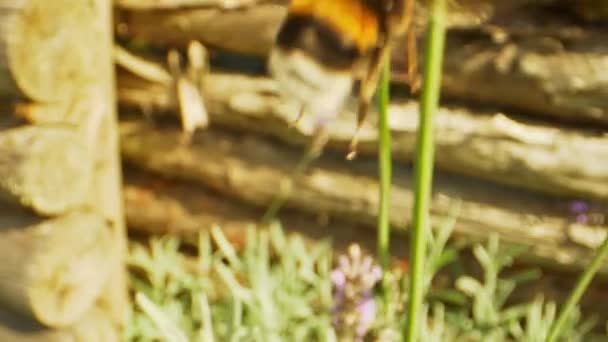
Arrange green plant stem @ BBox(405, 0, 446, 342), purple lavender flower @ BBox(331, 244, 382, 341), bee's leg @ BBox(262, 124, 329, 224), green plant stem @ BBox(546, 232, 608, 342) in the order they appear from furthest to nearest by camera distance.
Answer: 1. bee's leg @ BBox(262, 124, 329, 224)
2. purple lavender flower @ BBox(331, 244, 382, 341)
3. green plant stem @ BBox(546, 232, 608, 342)
4. green plant stem @ BBox(405, 0, 446, 342)

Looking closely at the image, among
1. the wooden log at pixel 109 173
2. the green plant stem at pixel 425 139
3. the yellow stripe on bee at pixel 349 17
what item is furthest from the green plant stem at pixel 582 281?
the wooden log at pixel 109 173

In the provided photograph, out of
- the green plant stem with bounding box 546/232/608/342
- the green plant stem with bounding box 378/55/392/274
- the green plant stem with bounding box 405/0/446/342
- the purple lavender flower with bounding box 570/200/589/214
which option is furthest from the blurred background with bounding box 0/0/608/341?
the green plant stem with bounding box 405/0/446/342

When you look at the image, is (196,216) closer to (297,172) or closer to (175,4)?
(297,172)

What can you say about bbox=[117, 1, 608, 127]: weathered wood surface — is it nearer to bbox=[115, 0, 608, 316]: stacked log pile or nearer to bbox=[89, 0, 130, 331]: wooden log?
bbox=[115, 0, 608, 316]: stacked log pile

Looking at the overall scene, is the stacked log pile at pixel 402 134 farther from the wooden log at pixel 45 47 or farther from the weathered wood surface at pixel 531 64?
the wooden log at pixel 45 47

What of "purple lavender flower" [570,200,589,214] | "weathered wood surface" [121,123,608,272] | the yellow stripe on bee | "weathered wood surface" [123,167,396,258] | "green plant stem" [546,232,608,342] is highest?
the yellow stripe on bee

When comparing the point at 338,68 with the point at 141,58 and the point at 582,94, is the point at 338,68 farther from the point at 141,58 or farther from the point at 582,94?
the point at 141,58

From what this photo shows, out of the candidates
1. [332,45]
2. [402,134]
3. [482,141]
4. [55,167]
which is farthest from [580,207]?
[332,45]
